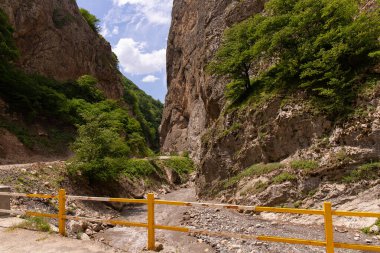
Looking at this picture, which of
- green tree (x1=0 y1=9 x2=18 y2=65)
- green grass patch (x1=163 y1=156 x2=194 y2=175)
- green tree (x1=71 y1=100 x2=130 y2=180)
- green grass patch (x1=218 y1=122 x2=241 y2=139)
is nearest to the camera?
→ green grass patch (x1=218 y1=122 x2=241 y2=139)

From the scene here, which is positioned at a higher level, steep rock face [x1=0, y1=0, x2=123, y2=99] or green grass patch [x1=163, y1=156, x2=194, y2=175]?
steep rock face [x1=0, y1=0, x2=123, y2=99]

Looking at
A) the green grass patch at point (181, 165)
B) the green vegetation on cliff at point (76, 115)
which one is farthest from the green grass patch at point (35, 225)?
the green grass patch at point (181, 165)

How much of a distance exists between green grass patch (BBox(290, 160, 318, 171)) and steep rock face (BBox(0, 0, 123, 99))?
36.6 m

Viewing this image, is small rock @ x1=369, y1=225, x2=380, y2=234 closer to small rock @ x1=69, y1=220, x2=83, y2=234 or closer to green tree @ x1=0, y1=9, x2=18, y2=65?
small rock @ x1=69, y1=220, x2=83, y2=234

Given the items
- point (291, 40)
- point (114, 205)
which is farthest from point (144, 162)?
point (291, 40)

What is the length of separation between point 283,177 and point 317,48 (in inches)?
277

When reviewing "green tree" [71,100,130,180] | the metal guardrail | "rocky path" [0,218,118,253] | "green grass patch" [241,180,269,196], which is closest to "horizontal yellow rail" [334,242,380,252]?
the metal guardrail

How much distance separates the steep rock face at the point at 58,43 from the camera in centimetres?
4181

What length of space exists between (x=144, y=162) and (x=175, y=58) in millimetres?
37104

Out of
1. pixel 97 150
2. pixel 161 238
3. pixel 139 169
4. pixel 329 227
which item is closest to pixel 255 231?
pixel 161 238

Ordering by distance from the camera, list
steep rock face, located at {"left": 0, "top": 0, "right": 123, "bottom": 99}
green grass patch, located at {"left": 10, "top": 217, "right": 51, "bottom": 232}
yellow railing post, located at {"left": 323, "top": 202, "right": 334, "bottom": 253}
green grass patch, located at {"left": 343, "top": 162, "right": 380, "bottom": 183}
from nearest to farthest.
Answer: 1. yellow railing post, located at {"left": 323, "top": 202, "right": 334, "bottom": 253}
2. green grass patch, located at {"left": 10, "top": 217, "right": 51, "bottom": 232}
3. green grass patch, located at {"left": 343, "top": 162, "right": 380, "bottom": 183}
4. steep rock face, located at {"left": 0, "top": 0, "right": 123, "bottom": 99}

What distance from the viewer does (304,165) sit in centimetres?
1520

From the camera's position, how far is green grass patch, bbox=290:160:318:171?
586 inches

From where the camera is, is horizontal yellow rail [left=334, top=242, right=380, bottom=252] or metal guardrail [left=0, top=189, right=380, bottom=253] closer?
horizontal yellow rail [left=334, top=242, right=380, bottom=252]
